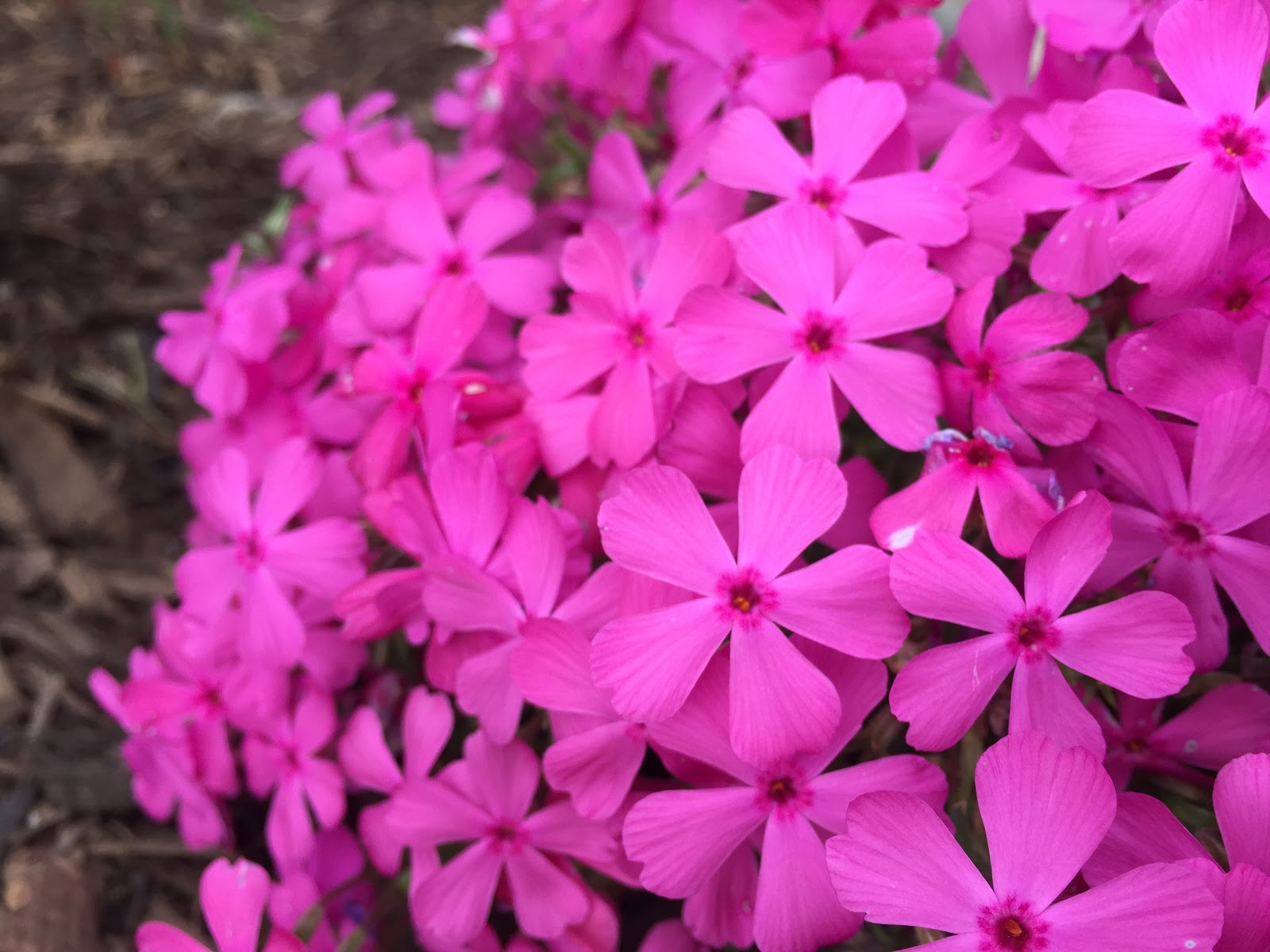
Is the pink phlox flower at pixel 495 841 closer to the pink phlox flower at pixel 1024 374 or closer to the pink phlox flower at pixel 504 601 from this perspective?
the pink phlox flower at pixel 504 601

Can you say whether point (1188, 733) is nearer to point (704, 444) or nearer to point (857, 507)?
point (857, 507)

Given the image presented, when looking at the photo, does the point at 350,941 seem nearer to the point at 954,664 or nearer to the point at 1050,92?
the point at 954,664

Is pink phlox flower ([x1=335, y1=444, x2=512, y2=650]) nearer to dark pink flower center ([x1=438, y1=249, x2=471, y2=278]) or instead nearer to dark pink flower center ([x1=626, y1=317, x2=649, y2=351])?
dark pink flower center ([x1=626, y1=317, x2=649, y2=351])

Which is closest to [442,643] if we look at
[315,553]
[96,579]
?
[315,553]

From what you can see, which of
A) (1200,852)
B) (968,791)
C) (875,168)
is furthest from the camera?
(875,168)

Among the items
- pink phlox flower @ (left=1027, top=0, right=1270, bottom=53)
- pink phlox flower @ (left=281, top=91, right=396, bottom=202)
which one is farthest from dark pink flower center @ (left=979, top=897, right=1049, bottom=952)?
pink phlox flower @ (left=281, top=91, right=396, bottom=202)
